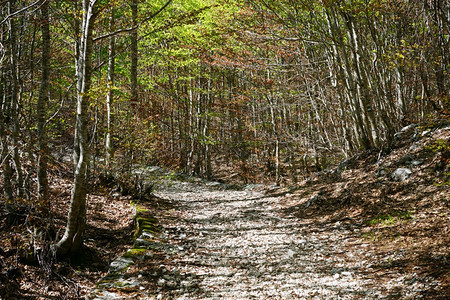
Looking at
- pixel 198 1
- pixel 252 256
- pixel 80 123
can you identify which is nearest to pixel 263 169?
pixel 198 1

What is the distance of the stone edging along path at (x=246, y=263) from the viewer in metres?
4.17

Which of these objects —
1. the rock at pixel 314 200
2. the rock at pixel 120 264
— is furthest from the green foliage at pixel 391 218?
the rock at pixel 120 264

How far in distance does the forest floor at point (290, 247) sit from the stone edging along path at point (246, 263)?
18 mm

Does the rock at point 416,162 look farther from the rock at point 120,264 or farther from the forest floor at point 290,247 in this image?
the rock at point 120,264

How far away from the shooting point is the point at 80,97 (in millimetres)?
4910

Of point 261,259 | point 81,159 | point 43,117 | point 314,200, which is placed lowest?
point 261,259

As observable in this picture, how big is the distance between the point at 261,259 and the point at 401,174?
397 centimetres

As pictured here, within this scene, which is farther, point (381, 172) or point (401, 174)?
point (381, 172)

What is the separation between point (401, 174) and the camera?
7.08 m

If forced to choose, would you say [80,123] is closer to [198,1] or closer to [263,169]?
[198,1]

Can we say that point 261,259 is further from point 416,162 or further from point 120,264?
point 416,162

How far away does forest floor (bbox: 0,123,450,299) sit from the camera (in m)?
4.12

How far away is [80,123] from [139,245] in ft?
8.50

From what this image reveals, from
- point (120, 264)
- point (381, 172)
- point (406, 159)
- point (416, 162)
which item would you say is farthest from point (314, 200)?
point (120, 264)
